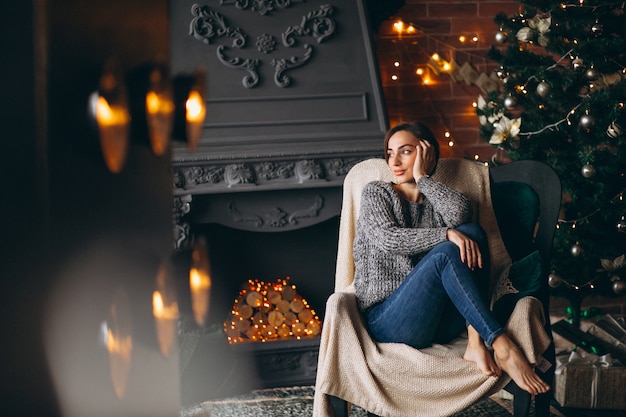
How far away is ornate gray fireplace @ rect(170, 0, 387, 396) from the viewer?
9.66 ft

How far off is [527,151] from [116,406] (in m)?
2.78

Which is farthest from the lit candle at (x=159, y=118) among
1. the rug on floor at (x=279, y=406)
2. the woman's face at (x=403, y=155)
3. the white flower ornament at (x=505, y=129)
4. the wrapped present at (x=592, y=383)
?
the white flower ornament at (x=505, y=129)

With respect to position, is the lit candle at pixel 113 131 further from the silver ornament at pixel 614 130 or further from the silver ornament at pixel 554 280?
the silver ornament at pixel 554 280

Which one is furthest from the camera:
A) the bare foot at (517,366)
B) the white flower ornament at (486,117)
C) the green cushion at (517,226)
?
the white flower ornament at (486,117)

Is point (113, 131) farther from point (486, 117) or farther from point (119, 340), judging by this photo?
point (486, 117)

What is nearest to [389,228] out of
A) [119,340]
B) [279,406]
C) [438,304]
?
[438,304]

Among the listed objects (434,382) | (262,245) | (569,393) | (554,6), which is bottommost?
(569,393)

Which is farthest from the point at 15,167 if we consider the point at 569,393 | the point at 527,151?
the point at 527,151

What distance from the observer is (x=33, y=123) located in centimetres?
42

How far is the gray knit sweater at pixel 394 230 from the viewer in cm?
228

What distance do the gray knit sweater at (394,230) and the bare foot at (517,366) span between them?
38cm

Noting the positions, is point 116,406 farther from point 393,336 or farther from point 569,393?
point 569,393

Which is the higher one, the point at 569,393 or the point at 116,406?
the point at 116,406

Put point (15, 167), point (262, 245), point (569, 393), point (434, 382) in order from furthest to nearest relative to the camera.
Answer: point (262, 245) → point (569, 393) → point (434, 382) → point (15, 167)
